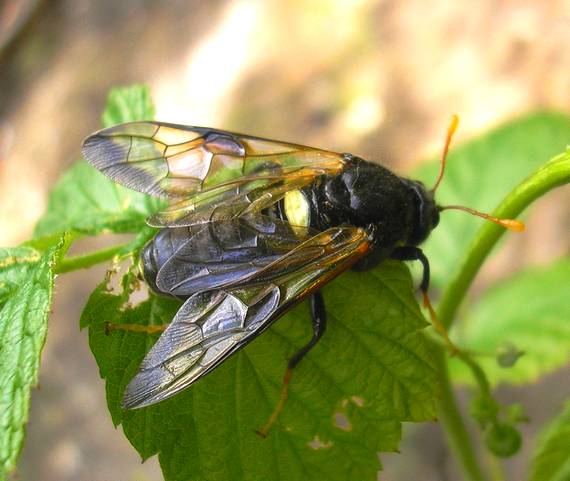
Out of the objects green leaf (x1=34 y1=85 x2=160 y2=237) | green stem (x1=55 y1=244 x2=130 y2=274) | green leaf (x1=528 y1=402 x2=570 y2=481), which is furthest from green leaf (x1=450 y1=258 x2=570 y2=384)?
green stem (x1=55 y1=244 x2=130 y2=274)

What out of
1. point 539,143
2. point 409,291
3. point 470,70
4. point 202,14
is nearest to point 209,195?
point 409,291

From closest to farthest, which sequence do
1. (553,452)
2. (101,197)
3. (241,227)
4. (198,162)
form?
(241,227) → (198,162) → (553,452) → (101,197)

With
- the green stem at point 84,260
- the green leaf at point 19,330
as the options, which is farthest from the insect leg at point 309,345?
the green leaf at point 19,330

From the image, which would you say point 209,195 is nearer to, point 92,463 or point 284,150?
point 284,150

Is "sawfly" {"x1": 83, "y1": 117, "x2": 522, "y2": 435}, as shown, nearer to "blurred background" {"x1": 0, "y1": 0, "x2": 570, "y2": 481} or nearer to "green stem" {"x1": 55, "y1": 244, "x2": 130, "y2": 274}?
"green stem" {"x1": 55, "y1": 244, "x2": 130, "y2": 274}

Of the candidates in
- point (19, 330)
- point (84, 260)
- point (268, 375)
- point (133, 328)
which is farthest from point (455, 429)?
point (19, 330)

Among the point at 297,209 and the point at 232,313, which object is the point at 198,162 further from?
the point at 232,313

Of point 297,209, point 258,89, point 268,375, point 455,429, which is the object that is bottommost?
point 455,429
